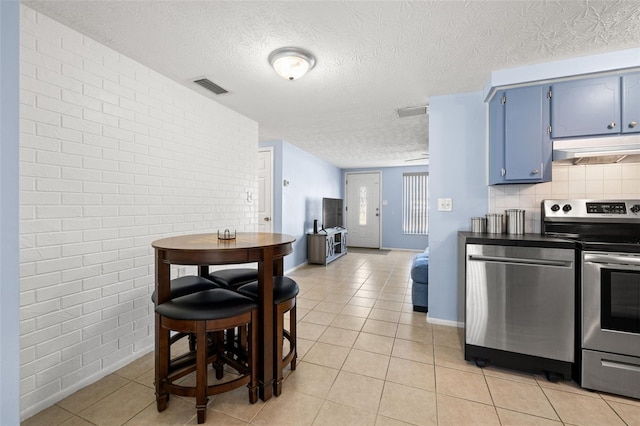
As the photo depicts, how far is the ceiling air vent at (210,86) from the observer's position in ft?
8.27

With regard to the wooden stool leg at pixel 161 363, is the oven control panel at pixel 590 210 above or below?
above

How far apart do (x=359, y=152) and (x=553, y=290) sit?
428 centimetres

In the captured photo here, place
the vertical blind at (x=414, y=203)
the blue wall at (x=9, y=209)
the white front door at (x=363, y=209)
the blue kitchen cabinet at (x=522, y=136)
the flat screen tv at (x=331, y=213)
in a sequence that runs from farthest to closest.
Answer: the white front door at (x=363, y=209)
the vertical blind at (x=414, y=203)
the flat screen tv at (x=331, y=213)
the blue kitchen cabinet at (x=522, y=136)
the blue wall at (x=9, y=209)

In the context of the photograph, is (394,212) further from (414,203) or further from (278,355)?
(278,355)

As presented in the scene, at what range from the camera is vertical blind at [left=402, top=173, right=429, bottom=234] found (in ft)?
24.3

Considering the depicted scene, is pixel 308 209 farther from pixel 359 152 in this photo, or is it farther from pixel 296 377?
pixel 296 377

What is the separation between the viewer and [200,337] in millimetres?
1443

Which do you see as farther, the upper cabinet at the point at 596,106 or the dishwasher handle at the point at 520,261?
the upper cabinet at the point at 596,106

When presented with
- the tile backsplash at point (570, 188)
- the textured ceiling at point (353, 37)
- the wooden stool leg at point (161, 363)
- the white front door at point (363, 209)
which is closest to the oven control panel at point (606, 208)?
the tile backsplash at point (570, 188)

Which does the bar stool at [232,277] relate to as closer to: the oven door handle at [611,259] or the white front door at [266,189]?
the oven door handle at [611,259]

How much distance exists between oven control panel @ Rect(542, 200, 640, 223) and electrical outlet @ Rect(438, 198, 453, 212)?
2.46ft

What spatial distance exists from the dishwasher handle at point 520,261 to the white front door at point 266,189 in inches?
133

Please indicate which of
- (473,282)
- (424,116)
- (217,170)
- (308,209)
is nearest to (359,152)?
(308,209)

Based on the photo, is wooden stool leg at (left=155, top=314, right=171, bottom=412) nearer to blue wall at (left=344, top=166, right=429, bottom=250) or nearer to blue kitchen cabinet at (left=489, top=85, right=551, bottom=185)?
blue kitchen cabinet at (left=489, top=85, right=551, bottom=185)
